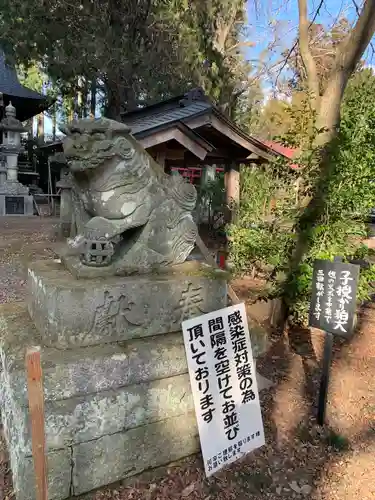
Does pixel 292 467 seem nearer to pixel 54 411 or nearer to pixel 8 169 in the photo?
pixel 54 411

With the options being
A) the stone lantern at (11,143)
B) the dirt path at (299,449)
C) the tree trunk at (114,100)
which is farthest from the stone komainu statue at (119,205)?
the stone lantern at (11,143)

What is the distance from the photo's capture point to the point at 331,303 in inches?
115

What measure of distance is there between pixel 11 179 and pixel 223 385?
15012 mm

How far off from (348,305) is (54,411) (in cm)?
206

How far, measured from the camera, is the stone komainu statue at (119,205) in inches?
86.3

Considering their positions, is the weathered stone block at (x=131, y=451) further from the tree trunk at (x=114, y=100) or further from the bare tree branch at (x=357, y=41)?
the tree trunk at (x=114, y=100)

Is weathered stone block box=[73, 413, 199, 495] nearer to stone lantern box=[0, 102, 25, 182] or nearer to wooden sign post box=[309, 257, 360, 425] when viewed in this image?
wooden sign post box=[309, 257, 360, 425]

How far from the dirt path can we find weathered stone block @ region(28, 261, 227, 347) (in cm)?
91

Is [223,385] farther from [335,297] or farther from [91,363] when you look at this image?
[335,297]

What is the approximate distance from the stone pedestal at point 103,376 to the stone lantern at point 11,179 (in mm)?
13688

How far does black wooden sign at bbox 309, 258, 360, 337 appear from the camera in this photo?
9.29 ft

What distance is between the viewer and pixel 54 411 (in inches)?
78.3

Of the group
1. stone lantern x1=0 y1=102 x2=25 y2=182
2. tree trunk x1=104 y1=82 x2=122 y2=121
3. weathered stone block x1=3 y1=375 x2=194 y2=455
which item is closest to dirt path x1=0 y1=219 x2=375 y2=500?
weathered stone block x1=3 y1=375 x2=194 y2=455

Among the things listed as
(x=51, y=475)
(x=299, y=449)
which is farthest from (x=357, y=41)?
(x=51, y=475)
